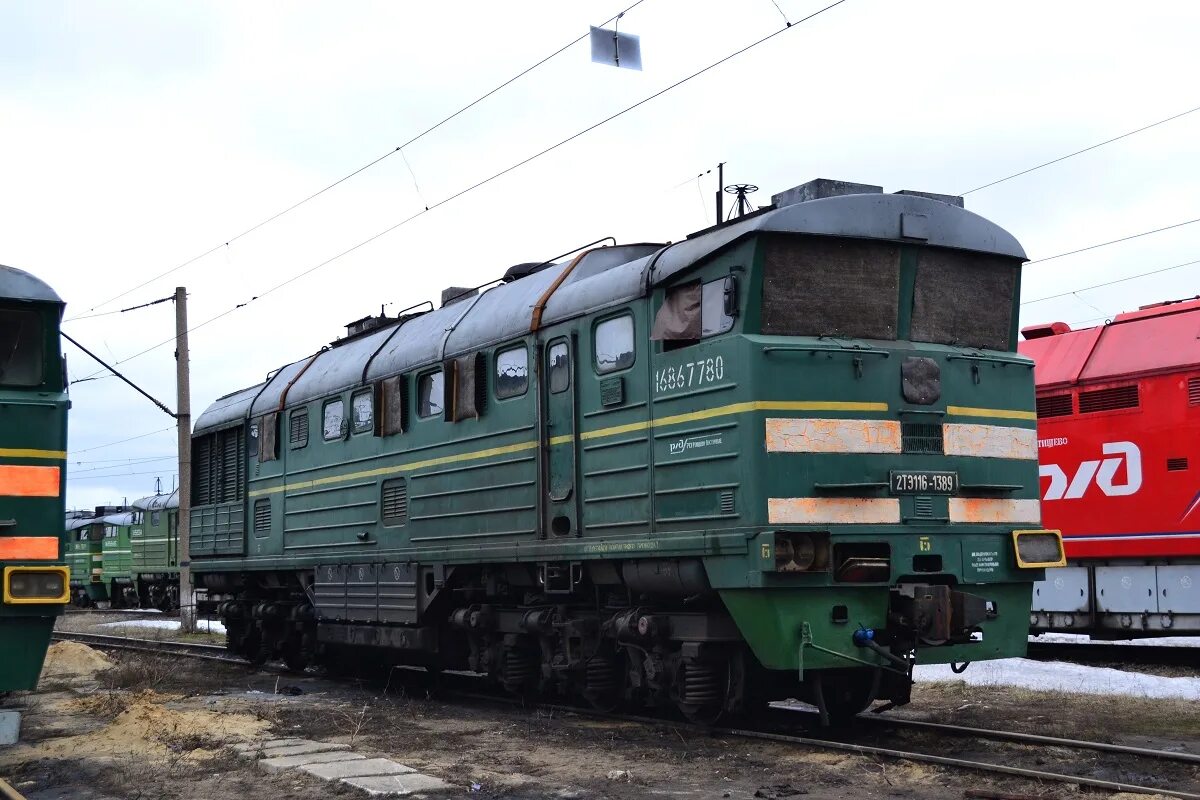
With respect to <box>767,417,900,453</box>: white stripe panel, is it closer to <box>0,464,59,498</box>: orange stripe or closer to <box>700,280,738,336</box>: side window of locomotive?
<box>700,280,738,336</box>: side window of locomotive

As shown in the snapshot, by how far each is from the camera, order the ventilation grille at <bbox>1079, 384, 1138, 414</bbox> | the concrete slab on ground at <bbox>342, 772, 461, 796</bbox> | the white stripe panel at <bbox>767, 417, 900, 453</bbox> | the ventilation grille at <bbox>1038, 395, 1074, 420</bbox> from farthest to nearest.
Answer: the ventilation grille at <bbox>1038, 395, 1074, 420</bbox>, the ventilation grille at <bbox>1079, 384, 1138, 414</bbox>, the white stripe panel at <bbox>767, 417, 900, 453</bbox>, the concrete slab on ground at <bbox>342, 772, 461, 796</bbox>

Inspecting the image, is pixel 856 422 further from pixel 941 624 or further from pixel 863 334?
pixel 941 624

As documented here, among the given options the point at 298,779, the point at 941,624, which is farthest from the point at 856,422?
the point at 298,779

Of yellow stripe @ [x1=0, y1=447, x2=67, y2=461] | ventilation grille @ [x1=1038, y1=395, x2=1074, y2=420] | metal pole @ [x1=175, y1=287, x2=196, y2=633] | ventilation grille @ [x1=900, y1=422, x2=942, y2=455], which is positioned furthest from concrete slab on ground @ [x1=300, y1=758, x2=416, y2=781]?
metal pole @ [x1=175, y1=287, x2=196, y2=633]

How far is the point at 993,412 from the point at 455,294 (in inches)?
285

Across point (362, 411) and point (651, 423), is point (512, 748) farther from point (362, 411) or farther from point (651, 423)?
point (362, 411)

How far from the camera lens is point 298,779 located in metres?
9.05

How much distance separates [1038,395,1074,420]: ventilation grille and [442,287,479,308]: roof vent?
7736mm

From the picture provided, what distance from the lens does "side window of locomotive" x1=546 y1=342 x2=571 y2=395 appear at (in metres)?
11.9

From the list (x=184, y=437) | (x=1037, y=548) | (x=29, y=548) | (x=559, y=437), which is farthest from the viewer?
(x=184, y=437)

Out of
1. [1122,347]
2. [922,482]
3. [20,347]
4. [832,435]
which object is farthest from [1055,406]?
[20,347]

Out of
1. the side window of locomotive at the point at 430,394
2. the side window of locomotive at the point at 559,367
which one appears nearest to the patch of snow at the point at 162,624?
the side window of locomotive at the point at 430,394

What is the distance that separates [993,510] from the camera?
10.6 metres

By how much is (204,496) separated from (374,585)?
7.32 metres
